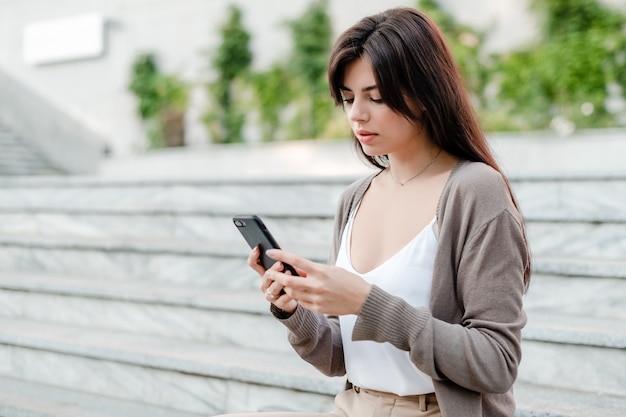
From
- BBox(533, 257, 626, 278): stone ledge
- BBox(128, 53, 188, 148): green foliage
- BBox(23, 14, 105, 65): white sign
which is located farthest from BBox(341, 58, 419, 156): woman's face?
BBox(23, 14, 105, 65): white sign

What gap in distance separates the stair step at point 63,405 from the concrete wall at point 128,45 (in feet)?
26.4

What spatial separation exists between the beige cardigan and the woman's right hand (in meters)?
0.21

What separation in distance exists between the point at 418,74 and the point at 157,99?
436 inches

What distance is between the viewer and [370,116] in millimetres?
1454

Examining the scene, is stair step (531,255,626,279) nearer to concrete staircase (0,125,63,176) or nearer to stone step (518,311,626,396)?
stone step (518,311,626,396)

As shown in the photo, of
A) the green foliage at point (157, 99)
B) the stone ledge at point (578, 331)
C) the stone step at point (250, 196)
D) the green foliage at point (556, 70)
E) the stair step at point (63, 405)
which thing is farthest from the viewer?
the green foliage at point (157, 99)

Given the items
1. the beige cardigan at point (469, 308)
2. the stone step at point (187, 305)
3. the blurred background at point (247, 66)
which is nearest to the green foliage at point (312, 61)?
the blurred background at point (247, 66)

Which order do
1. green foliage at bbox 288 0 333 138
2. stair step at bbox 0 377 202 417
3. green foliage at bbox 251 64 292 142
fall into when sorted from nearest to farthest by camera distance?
stair step at bbox 0 377 202 417 → green foliage at bbox 288 0 333 138 → green foliage at bbox 251 64 292 142

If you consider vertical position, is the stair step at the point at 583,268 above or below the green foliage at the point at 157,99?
below

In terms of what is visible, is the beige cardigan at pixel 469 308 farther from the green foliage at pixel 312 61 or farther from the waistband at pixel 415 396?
the green foliage at pixel 312 61

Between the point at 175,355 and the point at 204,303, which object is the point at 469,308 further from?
the point at 204,303

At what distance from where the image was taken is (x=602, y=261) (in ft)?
9.29

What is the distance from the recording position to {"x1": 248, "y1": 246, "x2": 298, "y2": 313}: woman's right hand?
145 centimetres

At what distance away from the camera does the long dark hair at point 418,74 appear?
140 cm
